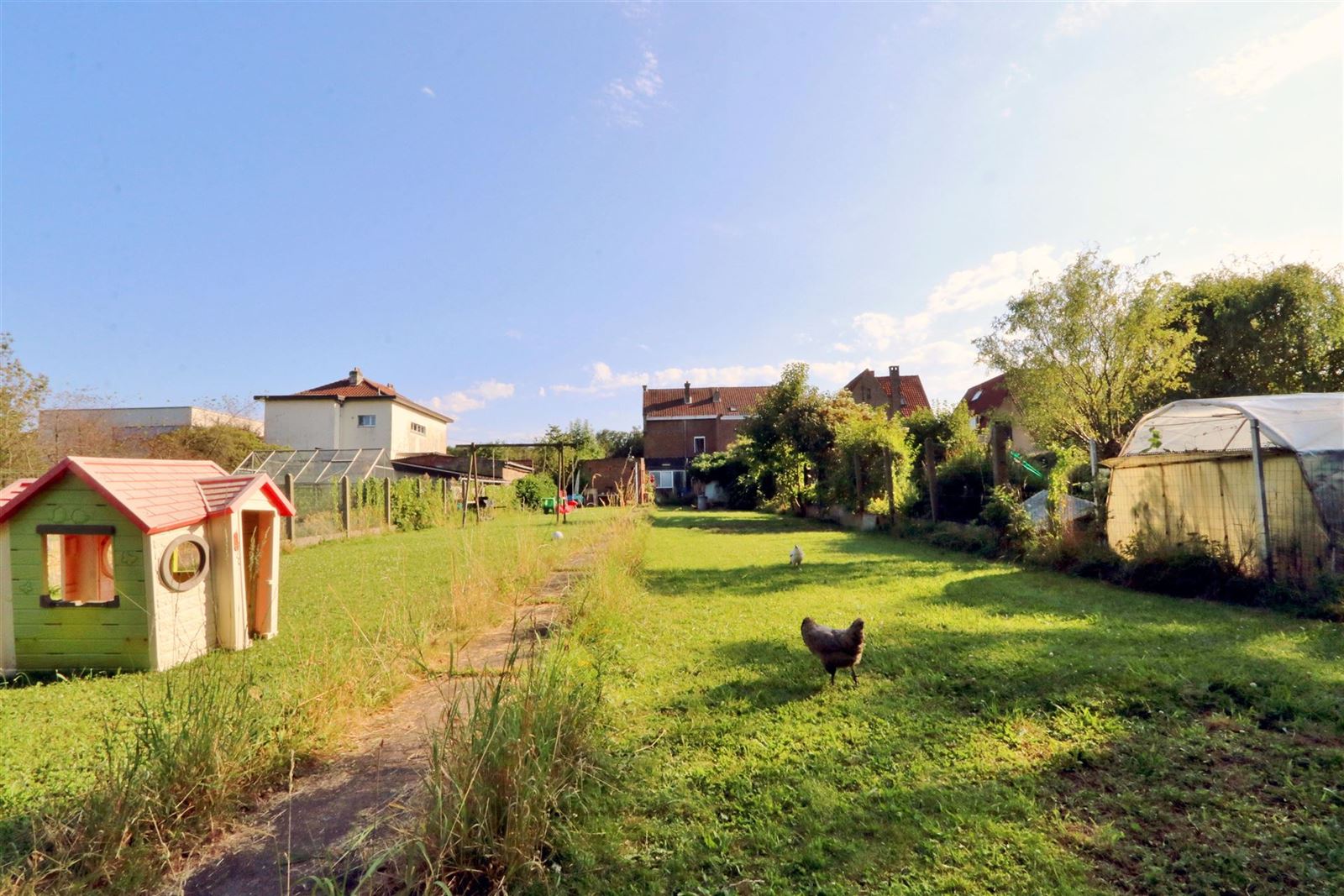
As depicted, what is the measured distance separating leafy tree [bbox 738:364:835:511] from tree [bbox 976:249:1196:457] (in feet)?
24.7

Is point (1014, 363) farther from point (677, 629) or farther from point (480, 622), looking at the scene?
point (480, 622)

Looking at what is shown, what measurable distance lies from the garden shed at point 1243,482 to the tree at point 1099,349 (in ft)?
15.2

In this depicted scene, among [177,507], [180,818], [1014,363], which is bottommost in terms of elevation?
[180,818]

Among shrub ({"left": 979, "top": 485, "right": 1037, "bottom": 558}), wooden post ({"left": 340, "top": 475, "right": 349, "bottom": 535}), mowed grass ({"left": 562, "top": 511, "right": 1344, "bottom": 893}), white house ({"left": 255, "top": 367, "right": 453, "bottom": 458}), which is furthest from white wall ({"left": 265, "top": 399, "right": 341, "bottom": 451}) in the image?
mowed grass ({"left": 562, "top": 511, "right": 1344, "bottom": 893})

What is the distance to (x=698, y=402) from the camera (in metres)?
47.6

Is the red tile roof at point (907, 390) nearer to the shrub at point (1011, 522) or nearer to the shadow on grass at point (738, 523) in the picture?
the shadow on grass at point (738, 523)

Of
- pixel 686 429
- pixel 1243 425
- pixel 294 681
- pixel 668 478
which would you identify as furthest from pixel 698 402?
pixel 294 681

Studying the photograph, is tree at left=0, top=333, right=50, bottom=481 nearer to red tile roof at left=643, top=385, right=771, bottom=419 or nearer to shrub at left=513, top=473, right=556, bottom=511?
shrub at left=513, top=473, right=556, bottom=511

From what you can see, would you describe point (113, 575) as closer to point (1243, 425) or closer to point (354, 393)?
point (1243, 425)

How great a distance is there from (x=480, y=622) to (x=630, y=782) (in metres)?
2.92

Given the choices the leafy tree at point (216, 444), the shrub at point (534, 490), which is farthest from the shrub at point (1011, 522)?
the leafy tree at point (216, 444)

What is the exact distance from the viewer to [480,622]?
18.0 ft

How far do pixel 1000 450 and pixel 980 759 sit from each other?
961 centimetres

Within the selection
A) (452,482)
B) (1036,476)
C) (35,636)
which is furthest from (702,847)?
(452,482)
